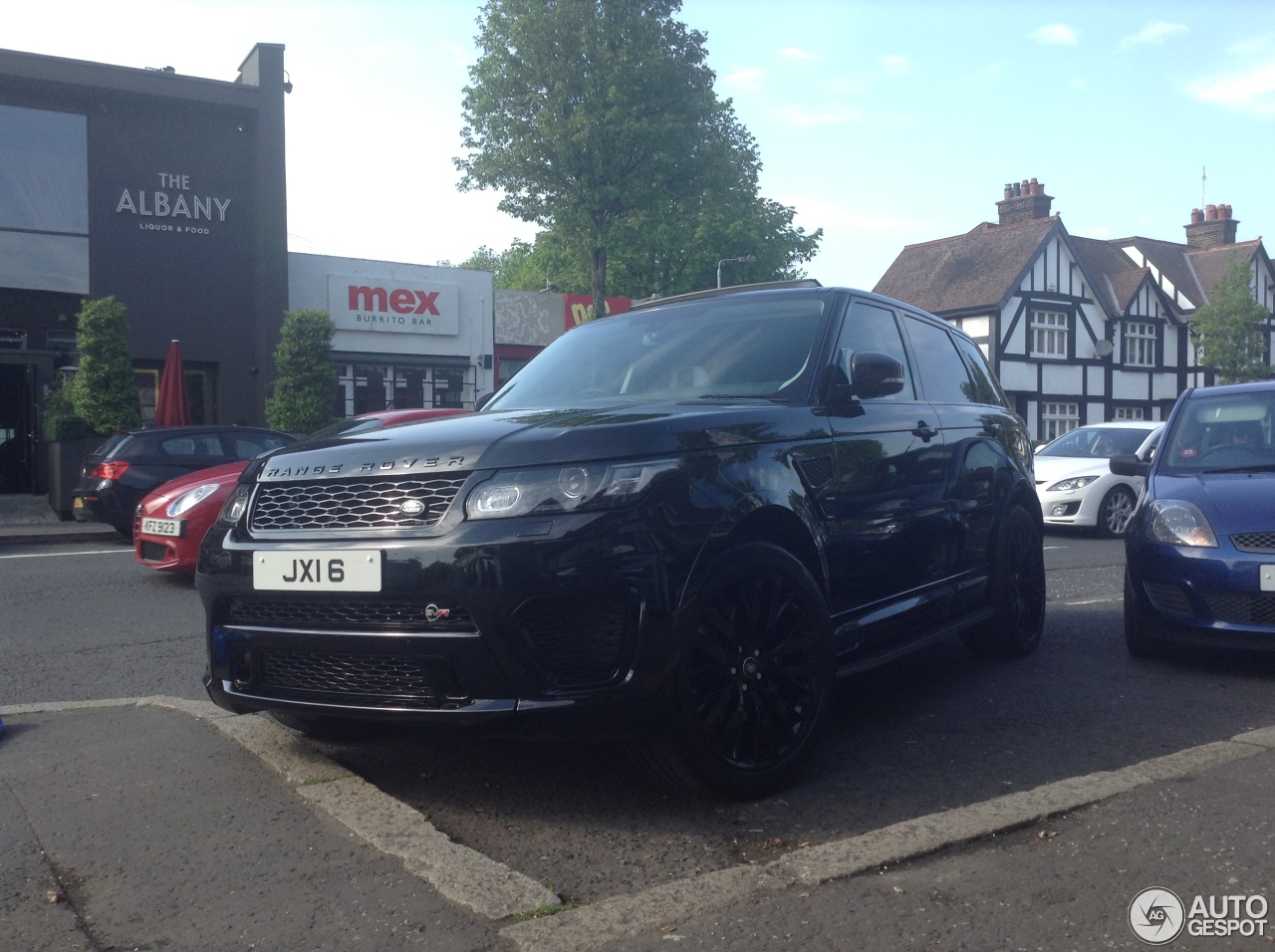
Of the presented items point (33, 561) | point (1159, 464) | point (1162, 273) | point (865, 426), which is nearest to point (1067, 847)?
point (865, 426)

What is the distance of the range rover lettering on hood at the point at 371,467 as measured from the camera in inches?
137

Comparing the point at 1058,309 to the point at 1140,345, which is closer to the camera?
the point at 1058,309

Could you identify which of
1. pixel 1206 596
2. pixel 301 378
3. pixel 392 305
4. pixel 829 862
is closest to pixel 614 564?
pixel 829 862

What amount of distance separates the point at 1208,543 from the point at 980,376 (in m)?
1.48

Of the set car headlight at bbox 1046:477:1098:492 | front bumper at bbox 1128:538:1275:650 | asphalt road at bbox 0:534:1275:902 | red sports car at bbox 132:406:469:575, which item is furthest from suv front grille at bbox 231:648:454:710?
car headlight at bbox 1046:477:1098:492

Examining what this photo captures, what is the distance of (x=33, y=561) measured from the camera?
1191 cm

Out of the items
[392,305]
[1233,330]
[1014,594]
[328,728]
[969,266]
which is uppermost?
[969,266]

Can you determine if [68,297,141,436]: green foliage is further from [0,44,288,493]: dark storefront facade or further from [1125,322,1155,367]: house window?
[1125,322,1155,367]: house window

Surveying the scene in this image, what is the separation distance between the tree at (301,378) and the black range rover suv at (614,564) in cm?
1922

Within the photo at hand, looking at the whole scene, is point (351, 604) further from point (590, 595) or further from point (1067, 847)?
point (1067, 847)

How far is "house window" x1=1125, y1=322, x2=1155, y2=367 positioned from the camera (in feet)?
143

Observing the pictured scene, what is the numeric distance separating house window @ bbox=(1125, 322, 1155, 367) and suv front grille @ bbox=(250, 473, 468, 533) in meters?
44.5

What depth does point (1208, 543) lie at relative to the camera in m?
5.72

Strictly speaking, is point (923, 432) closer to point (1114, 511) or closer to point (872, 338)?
point (872, 338)
